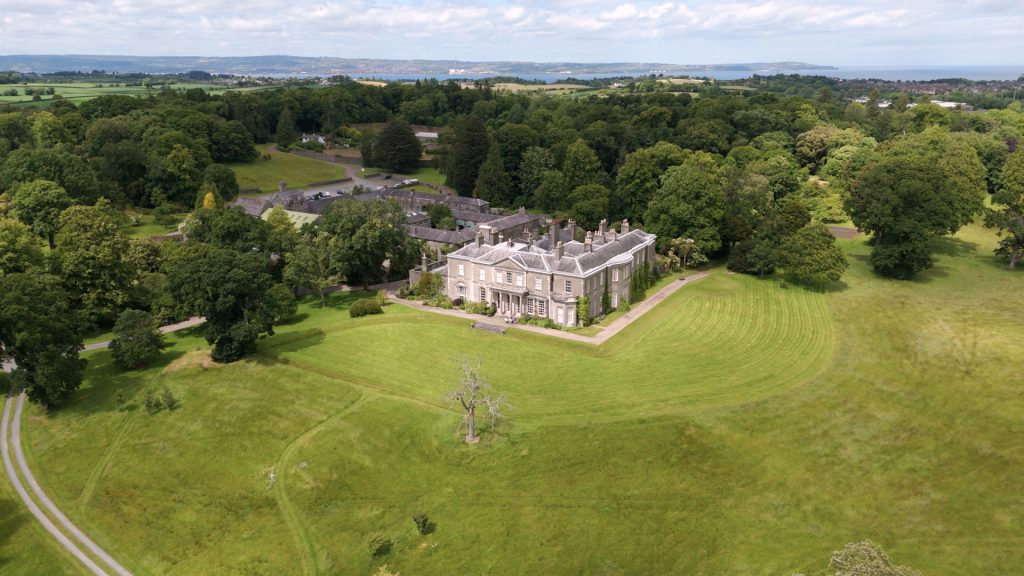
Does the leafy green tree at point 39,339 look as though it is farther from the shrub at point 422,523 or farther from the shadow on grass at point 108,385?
the shrub at point 422,523

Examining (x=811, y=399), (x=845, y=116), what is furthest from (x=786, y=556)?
(x=845, y=116)

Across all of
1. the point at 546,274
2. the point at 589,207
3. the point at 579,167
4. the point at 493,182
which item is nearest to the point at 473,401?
the point at 546,274

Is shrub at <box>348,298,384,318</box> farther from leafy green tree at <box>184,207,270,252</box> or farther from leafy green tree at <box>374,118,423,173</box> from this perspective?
leafy green tree at <box>374,118,423,173</box>

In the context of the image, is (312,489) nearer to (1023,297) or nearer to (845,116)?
(1023,297)

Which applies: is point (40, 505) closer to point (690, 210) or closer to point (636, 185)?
point (690, 210)

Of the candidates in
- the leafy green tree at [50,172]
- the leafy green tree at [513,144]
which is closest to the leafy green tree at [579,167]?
the leafy green tree at [513,144]

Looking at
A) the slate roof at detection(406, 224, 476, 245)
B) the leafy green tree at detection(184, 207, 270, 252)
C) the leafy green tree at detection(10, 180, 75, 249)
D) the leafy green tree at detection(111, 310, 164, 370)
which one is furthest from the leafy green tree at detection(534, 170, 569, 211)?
the leafy green tree at detection(10, 180, 75, 249)
